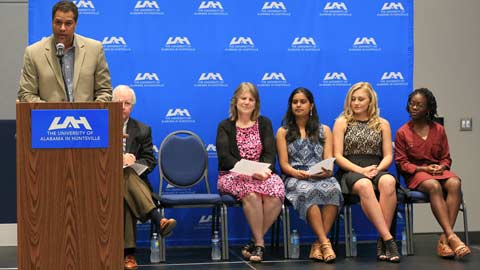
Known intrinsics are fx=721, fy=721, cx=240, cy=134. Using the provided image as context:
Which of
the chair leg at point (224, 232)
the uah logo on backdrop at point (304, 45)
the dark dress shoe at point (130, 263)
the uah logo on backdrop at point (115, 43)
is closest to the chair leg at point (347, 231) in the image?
the chair leg at point (224, 232)

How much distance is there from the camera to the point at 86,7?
5.80m

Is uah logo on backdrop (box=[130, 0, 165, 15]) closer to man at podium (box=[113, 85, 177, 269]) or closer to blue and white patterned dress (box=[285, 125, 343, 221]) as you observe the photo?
man at podium (box=[113, 85, 177, 269])

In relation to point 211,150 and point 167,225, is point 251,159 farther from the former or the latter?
point 167,225

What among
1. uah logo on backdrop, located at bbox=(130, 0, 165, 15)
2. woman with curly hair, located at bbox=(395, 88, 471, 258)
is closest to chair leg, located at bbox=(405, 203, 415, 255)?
woman with curly hair, located at bbox=(395, 88, 471, 258)

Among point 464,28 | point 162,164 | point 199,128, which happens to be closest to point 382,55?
point 464,28

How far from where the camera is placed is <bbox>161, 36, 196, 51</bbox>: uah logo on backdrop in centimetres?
590

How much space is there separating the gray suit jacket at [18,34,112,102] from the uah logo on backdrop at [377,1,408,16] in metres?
2.89

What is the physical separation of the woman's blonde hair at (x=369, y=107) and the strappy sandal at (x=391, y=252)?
963mm

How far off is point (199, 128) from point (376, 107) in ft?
4.77

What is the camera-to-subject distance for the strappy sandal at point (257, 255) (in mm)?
5203

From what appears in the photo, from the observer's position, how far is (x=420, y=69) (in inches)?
268

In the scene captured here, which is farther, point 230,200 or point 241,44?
point 241,44

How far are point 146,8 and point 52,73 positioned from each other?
6.32 feet

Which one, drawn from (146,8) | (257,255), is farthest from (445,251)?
(146,8)
